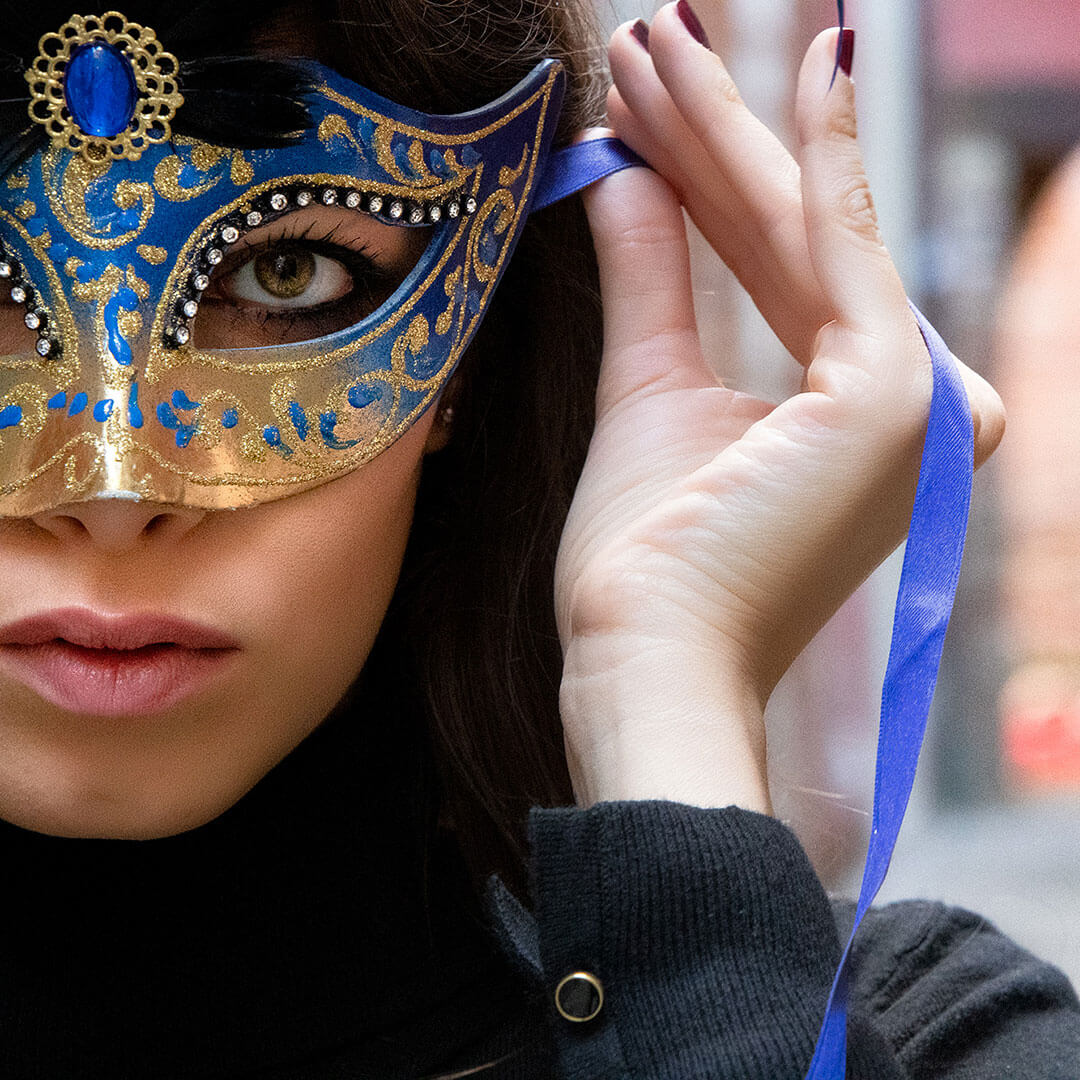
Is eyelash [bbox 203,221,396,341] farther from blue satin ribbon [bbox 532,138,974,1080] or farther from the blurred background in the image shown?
the blurred background

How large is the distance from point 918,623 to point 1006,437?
98.3 inches

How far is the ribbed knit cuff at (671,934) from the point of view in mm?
1009

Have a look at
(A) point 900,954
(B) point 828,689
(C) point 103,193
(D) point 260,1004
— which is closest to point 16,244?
(C) point 103,193

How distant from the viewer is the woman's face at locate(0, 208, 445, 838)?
107 centimetres

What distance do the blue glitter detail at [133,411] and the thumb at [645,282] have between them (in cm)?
49

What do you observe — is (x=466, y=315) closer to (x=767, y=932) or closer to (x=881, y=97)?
(x=767, y=932)

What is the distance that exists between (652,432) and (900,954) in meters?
0.57

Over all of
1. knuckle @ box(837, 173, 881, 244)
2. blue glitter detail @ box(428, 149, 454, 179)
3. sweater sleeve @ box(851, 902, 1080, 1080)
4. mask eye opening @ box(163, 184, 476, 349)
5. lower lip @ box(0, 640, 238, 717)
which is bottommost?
sweater sleeve @ box(851, 902, 1080, 1080)

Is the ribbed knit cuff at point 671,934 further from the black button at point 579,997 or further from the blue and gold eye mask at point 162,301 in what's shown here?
the blue and gold eye mask at point 162,301

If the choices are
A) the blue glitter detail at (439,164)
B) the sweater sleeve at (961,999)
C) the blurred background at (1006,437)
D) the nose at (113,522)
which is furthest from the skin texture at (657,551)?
the blurred background at (1006,437)

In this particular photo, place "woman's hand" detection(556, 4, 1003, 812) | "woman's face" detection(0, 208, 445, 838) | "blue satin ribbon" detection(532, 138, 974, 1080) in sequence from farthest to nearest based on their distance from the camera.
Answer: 1. "woman's hand" detection(556, 4, 1003, 812)
2. "woman's face" detection(0, 208, 445, 838)
3. "blue satin ribbon" detection(532, 138, 974, 1080)

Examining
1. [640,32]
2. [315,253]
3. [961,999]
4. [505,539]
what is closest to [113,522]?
[315,253]

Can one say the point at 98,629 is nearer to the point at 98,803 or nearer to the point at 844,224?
the point at 98,803

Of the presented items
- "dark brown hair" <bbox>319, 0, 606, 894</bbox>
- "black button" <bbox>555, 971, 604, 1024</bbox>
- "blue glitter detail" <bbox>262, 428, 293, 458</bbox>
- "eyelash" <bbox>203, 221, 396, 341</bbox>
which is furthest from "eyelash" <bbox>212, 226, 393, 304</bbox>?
"black button" <bbox>555, 971, 604, 1024</bbox>
